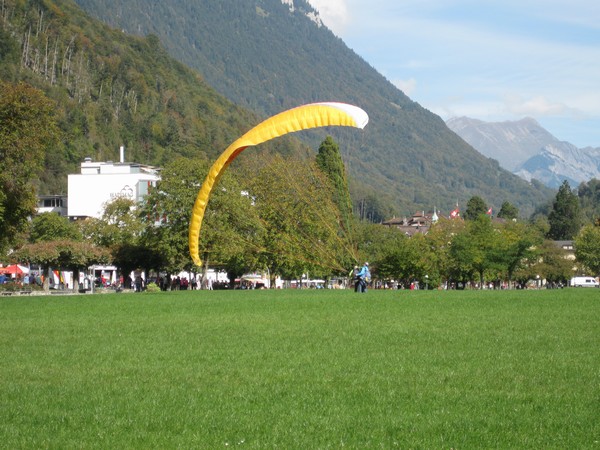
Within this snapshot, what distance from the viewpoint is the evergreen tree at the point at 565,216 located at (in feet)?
569

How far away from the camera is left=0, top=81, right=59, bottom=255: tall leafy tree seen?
1758 inches

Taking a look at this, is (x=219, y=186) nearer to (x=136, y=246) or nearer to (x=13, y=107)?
(x=136, y=246)

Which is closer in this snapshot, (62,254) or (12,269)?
(62,254)

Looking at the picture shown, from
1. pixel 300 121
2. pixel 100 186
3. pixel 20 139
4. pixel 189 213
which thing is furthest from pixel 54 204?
pixel 300 121

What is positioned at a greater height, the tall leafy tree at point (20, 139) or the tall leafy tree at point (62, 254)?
the tall leafy tree at point (20, 139)

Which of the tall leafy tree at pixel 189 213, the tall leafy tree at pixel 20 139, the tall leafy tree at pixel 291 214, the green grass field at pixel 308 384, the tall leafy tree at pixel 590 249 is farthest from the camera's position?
the tall leafy tree at pixel 590 249

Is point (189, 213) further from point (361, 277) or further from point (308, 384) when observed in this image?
point (308, 384)

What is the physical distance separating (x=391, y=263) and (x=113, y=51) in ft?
414

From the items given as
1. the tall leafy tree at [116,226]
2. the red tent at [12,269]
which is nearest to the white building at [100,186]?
the tall leafy tree at [116,226]

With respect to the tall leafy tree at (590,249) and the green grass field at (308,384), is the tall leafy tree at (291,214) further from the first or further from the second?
the tall leafy tree at (590,249)

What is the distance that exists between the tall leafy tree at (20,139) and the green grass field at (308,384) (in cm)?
2241

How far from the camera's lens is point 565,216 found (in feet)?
576

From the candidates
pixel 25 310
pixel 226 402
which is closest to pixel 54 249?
pixel 25 310

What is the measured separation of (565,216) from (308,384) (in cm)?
17061
